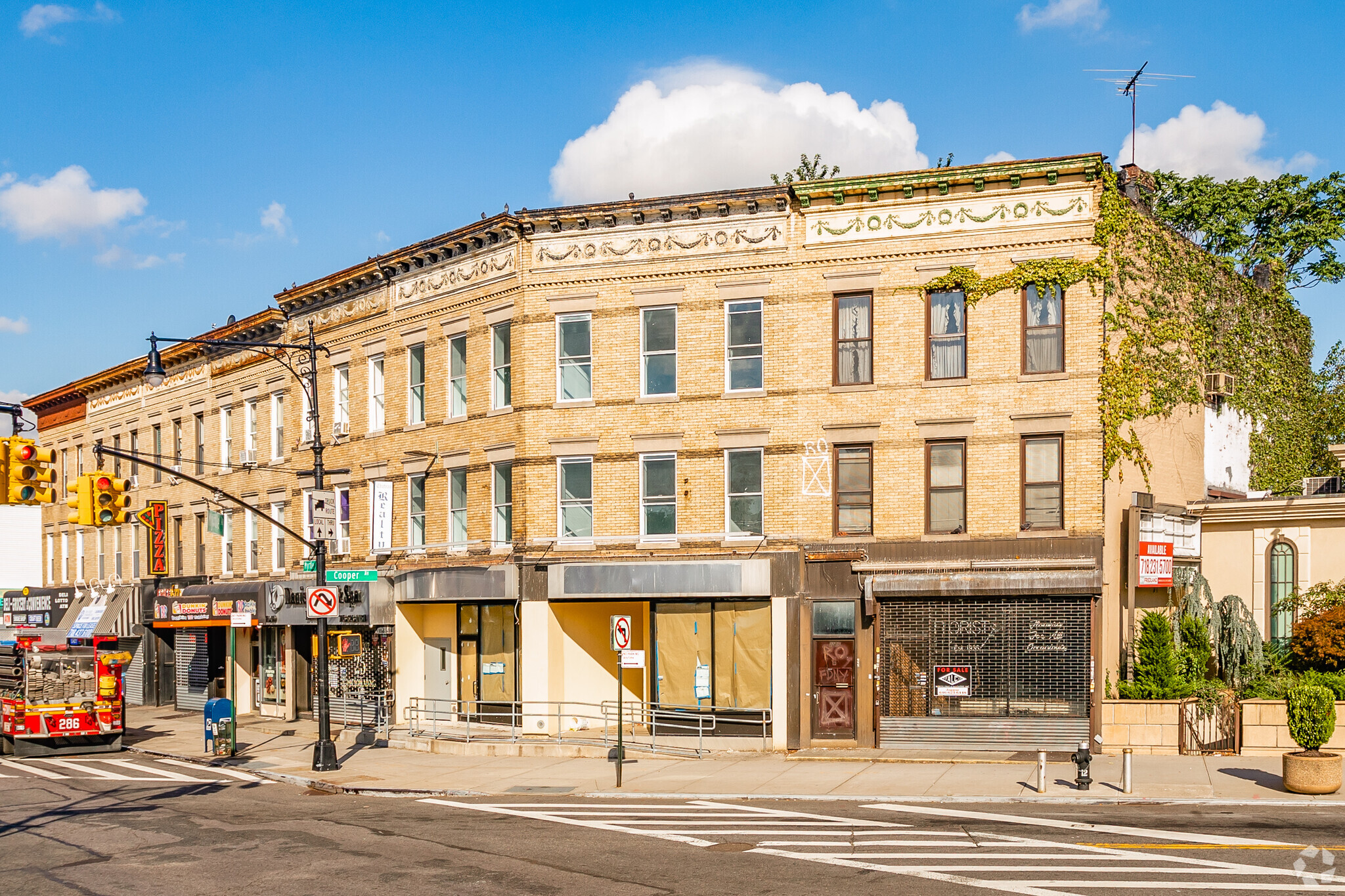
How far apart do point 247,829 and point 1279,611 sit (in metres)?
22.0

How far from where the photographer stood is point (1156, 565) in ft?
85.5

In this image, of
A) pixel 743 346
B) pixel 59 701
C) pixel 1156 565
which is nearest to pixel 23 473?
pixel 59 701

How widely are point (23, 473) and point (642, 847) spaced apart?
1158 centimetres

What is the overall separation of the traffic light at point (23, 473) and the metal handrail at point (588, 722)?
1034 centimetres

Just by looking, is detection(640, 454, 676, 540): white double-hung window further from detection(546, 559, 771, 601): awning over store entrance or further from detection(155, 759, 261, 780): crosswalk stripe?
detection(155, 759, 261, 780): crosswalk stripe

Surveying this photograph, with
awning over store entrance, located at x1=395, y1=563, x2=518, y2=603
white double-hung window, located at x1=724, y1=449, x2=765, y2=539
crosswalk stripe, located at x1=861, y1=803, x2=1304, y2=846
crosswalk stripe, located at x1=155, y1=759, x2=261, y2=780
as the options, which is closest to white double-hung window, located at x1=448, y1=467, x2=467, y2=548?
awning over store entrance, located at x1=395, y1=563, x2=518, y2=603

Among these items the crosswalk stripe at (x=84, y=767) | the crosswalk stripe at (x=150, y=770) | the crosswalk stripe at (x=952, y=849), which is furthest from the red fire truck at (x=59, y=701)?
the crosswalk stripe at (x=952, y=849)

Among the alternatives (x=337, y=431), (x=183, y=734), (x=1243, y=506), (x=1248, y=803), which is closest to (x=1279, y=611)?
(x=1243, y=506)

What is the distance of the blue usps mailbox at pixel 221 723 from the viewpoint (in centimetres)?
2905

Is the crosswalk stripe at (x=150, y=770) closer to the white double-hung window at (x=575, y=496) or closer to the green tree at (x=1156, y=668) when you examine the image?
the white double-hung window at (x=575, y=496)

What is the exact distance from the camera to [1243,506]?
27875 mm

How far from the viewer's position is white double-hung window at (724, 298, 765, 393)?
2777cm

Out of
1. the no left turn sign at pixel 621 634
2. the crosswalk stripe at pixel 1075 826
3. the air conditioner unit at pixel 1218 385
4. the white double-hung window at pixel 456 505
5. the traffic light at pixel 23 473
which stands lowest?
the crosswalk stripe at pixel 1075 826

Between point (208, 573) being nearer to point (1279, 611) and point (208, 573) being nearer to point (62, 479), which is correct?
point (62, 479)
